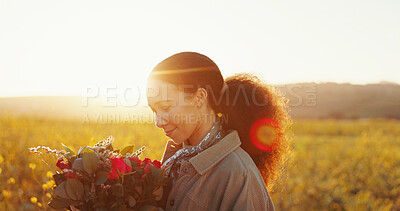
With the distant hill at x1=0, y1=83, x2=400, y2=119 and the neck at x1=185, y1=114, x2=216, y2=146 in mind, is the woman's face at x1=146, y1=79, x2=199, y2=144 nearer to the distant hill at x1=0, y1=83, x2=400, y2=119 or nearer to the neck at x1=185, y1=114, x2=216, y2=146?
the neck at x1=185, y1=114, x2=216, y2=146

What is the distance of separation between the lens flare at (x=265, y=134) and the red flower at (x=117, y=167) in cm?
82

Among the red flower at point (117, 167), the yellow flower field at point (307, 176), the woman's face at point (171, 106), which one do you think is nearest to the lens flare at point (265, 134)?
the woman's face at point (171, 106)

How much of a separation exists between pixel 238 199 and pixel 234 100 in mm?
633

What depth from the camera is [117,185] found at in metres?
1.60

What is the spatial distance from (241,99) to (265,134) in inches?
11.9

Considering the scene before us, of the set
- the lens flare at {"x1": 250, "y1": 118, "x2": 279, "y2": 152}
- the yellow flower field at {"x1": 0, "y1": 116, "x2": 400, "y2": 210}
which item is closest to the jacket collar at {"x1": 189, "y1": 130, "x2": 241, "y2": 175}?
the lens flare at {"x1": 250, "y1": 118, "x2": 279, "y2": 152}

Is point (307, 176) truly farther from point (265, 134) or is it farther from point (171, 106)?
point (171, 106)

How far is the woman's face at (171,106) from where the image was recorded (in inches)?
74.5

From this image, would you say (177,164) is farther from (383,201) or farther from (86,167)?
(383,201)

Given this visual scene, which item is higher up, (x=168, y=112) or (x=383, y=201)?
(x=168, y=112)

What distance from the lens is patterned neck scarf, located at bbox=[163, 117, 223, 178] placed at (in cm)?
200

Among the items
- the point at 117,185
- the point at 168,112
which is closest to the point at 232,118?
the point at 168,112

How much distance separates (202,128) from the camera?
2.03m

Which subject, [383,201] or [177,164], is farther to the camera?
[383,201]
